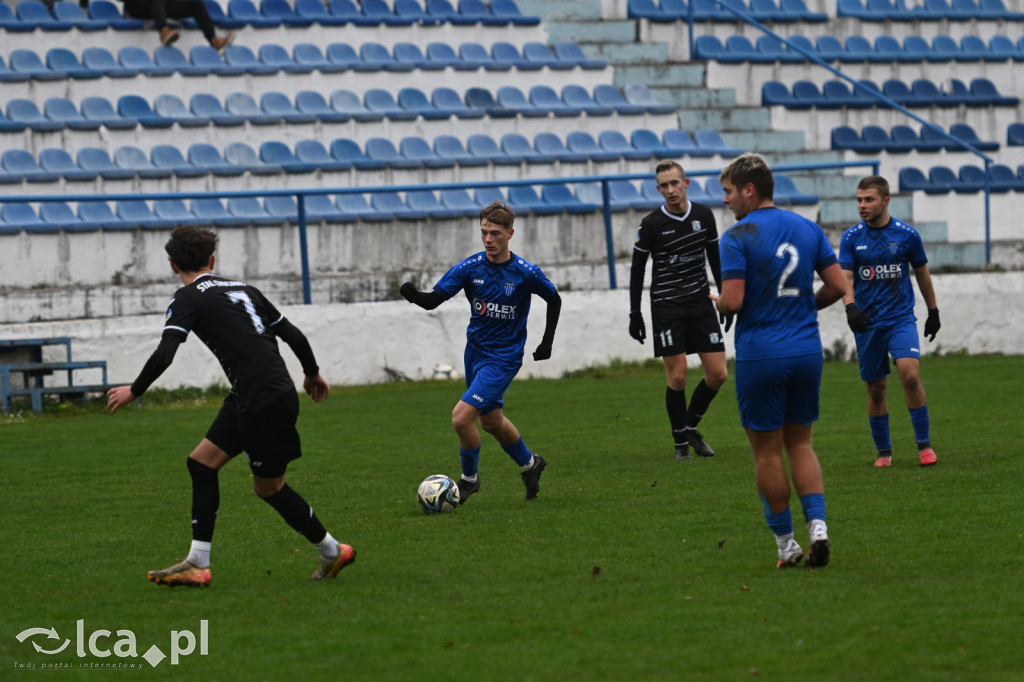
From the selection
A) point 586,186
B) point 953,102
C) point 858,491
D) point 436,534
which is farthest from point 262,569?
point 953,102

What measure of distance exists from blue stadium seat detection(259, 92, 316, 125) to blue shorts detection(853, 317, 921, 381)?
37.5 ft

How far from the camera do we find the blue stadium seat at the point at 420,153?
18.2 m

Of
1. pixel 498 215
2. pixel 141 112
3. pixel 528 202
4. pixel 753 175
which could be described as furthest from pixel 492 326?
pixel 141 112

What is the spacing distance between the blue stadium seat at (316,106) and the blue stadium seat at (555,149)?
284 cm

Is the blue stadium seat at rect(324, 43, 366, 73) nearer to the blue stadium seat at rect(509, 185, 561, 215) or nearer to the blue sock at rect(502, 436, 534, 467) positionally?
the blue stadium seat at rect(509, 185, 561, 215)

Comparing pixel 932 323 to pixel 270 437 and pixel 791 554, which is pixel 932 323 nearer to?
pixel 791 554

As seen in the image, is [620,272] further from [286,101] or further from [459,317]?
[286,101]

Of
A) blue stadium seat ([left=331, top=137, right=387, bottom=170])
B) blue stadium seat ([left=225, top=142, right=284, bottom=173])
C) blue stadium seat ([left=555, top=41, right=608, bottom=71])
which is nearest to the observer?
blue stadium seat ([left=225, top=142, right=284, bottom=173])

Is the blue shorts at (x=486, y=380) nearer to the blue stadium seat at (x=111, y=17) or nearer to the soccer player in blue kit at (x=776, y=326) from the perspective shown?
the soccer player in blue kit at (x=776, y=326)

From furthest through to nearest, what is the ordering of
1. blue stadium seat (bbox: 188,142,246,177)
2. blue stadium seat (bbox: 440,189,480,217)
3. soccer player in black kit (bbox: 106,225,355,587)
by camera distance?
blue stadium seat (bbox: 188,142,246,177)
blue stadium seat (bbox: 440,189,480,217)
soccer player in black kit (bbox: 106,225,355,587)

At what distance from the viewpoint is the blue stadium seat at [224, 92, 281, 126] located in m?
18.4

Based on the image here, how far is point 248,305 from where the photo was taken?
5.92m

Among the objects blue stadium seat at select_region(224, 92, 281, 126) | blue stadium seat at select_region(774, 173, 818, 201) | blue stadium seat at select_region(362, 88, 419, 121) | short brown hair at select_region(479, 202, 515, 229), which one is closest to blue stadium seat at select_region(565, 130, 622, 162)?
blue stadium seat at select_region(362, 88, 419, 121)

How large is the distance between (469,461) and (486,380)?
20.6 inches
